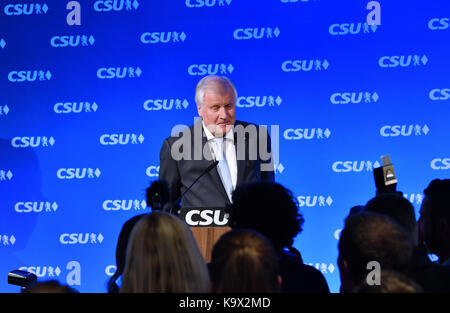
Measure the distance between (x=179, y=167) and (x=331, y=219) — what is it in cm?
202

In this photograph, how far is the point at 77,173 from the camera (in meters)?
5.63

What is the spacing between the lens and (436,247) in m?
2.98

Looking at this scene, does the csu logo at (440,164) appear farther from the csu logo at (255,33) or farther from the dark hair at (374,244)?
the dark hair at (374,244)

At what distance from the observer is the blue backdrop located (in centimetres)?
525

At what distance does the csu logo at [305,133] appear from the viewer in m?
5.38

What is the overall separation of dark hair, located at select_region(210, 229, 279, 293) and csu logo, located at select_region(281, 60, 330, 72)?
11.9 ft

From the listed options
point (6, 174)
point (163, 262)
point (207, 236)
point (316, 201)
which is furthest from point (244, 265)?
point (6, 174)

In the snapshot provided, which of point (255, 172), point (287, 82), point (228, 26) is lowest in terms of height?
point (255, 172)

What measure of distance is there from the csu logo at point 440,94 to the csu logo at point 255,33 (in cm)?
135

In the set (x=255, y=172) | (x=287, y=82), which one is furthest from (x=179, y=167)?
(x=287, y=82)

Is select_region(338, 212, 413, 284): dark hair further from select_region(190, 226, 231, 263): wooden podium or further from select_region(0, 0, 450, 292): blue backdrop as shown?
select_region(0, 0, 450, 292): blue backdrop

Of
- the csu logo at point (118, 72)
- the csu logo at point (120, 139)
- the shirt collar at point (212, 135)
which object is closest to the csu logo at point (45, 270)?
the csu logo at point (120, 139)

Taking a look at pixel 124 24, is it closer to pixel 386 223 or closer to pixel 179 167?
pixel 179 167

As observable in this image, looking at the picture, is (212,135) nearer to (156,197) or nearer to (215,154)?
(215,154)
